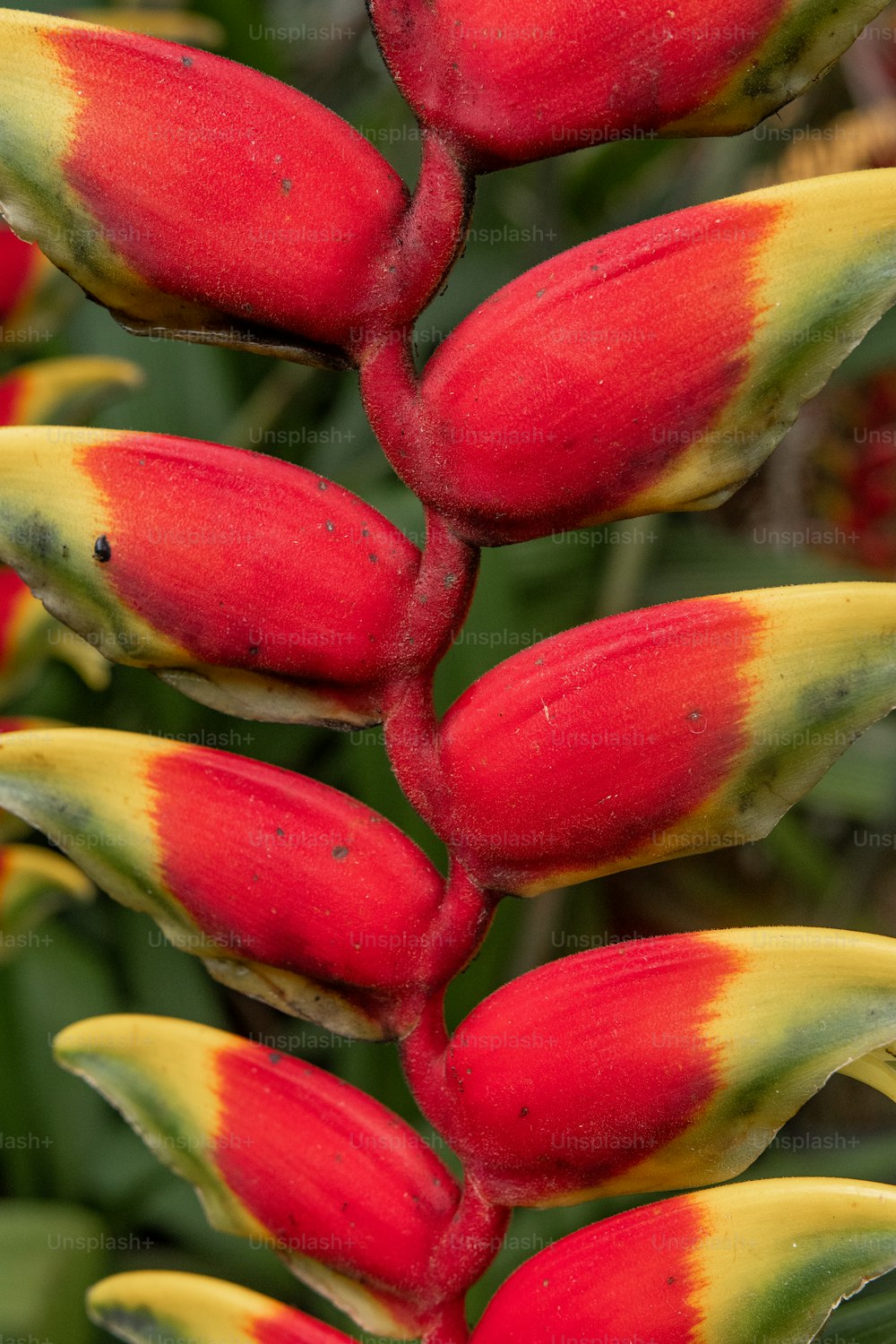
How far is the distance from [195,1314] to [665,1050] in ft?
0.52

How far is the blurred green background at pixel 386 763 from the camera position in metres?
0.81

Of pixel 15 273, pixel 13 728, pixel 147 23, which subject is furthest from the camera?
pixel 147 23

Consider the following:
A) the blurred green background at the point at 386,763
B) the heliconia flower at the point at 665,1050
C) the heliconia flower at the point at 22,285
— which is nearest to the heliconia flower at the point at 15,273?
the heliconia flower at the point at 22,285

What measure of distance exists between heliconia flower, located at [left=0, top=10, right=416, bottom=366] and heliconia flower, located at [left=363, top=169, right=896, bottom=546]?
37 millimetres

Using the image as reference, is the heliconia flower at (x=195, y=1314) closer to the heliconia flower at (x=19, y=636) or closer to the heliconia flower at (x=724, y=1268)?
the heliconia flower at (x=724, y=1268)

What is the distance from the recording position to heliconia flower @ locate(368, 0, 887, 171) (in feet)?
0.86

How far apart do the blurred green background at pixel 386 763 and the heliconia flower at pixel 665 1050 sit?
0.42 metres

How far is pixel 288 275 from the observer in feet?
0.93

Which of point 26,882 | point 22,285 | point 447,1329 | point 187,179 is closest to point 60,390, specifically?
point 22,285

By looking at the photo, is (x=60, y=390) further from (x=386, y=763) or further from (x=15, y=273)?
(x=386, y=763)

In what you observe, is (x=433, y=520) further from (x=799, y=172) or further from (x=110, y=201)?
(x=799, y=172)

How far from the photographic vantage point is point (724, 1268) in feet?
0.95

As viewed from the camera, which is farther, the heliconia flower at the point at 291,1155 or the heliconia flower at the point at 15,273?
the heliconia flower at the point at 15,273

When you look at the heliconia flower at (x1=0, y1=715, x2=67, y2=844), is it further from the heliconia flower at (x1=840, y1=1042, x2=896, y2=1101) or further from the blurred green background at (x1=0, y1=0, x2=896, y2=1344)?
the heliconia flower at (x1=840, y1=1042, x2=896, y2=1101)
